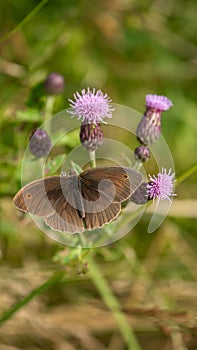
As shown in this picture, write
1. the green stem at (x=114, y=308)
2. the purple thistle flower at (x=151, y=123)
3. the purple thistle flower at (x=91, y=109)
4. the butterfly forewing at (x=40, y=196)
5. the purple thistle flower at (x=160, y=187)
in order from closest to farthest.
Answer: the butterfly forewing at (x=40, y=196), the purple thistle flower at (x=160, y=187), the purple thistle flower at (x=91, y=109), the purple thistle flower at (x=151, y=123), the green stem at (x=114, y=308)

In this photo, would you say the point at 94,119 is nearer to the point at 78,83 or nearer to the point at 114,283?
the point at 114,283

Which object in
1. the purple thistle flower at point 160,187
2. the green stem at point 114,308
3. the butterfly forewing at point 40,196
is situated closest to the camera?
the butterfly forewing at point 40,196

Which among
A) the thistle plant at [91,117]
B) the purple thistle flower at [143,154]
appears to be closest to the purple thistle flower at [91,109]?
the thistle plant at [91,117]

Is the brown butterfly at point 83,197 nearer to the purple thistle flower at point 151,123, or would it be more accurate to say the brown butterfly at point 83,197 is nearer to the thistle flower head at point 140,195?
the thistle flower head at point 140,195

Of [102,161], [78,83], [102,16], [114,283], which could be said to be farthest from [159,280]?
[102,16]

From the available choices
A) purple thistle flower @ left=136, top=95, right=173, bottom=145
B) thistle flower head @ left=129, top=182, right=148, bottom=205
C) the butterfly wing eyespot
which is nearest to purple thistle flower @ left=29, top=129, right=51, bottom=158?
purple thistle flower @ left=136, top=95, right=173, bottom=145

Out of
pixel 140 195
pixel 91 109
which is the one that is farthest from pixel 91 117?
pixel 140 195

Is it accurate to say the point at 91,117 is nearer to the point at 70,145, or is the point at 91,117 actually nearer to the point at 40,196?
the point at 40,196
